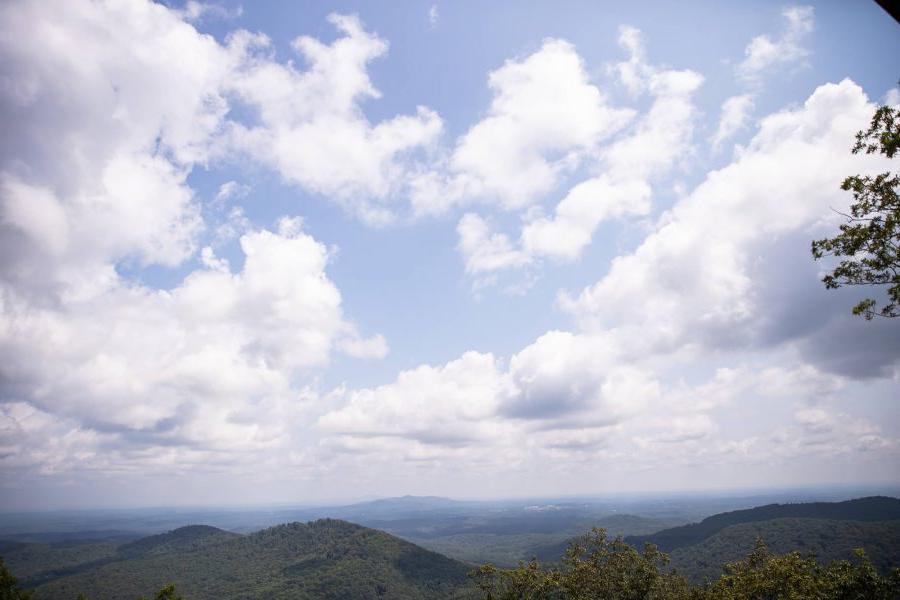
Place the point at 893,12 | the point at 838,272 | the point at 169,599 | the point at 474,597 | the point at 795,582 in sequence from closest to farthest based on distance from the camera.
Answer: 1. the point at 893,12
2. the point at 838,272
3. the point at 795,582
4. the point at 169,599
5. the point at 474,597

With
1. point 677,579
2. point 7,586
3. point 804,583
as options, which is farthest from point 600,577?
point 7,586

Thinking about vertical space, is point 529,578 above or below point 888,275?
below

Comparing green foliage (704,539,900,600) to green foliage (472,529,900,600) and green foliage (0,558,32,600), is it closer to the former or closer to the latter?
green foliage (472,529,900,600)

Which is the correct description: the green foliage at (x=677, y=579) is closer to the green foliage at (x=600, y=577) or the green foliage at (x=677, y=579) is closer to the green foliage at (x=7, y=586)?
the green foliage at (x=600, y=577)

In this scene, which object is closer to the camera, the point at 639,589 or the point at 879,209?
the point at 879,209

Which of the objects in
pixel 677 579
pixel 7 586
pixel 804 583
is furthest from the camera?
pixel 7 586

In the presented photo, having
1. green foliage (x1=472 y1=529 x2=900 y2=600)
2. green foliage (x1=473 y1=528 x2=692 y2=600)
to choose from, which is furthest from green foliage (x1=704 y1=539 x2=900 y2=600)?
green foliage (x1=473 y1=528 x2=692 y2=600)

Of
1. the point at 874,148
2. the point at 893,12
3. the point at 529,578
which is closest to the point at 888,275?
the point at 874,148

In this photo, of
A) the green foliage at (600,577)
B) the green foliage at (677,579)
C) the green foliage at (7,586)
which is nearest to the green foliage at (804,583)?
the green foliage at (677,579)

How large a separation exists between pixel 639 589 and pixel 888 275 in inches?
1473

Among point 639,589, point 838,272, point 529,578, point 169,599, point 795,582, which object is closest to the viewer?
point 838,272

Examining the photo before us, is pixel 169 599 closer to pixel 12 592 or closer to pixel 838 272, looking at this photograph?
pixel 12 592

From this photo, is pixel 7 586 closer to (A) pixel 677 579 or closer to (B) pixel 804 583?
(A) pixel 677 579

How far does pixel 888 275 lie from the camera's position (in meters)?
17.2
